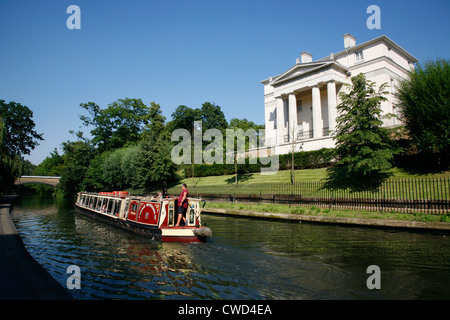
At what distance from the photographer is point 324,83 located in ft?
111

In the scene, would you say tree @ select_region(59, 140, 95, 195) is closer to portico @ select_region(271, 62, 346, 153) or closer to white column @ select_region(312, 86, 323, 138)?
portico @ select_region(271, 62, 346, 153)

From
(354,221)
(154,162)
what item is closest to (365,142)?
(354,221)

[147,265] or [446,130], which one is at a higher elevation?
[446,130]

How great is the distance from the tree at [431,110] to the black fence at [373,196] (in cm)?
232

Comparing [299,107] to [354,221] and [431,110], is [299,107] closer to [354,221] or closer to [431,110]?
[431,110]

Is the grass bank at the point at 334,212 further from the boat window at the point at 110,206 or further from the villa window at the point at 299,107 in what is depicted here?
the villa window at the point at 299,107

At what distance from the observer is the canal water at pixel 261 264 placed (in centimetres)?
617

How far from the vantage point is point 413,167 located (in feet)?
66.2

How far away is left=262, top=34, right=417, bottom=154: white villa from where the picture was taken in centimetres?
3269

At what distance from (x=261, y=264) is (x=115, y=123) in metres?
62.6

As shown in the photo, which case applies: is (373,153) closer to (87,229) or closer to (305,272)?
(305,272)
